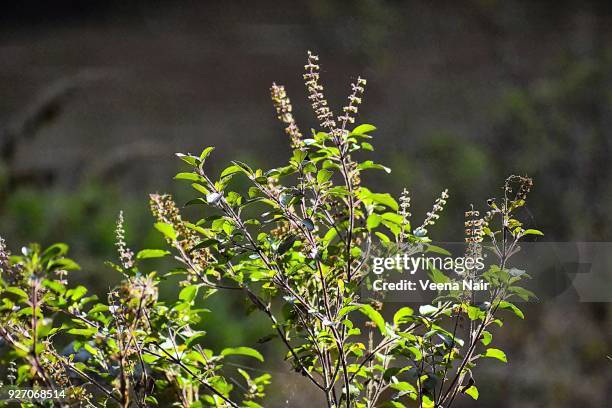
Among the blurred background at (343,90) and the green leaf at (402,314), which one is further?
the blurred background at (343,90)

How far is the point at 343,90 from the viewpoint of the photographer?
356 cm

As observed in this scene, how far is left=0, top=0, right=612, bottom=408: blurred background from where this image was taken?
3402mm

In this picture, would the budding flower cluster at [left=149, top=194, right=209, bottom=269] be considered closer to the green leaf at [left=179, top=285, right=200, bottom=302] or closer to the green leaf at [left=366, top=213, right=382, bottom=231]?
the green leaf at [left=179, top=285, right=200, bottom=302]

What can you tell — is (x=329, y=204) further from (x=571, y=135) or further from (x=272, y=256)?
(x=571, y=135)

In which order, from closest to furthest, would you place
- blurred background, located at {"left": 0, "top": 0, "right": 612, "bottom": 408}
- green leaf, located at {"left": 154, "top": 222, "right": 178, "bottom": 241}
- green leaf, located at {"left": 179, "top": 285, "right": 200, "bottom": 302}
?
green leaf, located at {"left": 154, "top": 222, "right": 178, "bottom": 241}
green leaf, located at {"left": 179, "top": 285, "right": 200, "bottom": 302}
blurred background, located at {"left": 0, "top": 0, "right": 612, "bottom": 408}

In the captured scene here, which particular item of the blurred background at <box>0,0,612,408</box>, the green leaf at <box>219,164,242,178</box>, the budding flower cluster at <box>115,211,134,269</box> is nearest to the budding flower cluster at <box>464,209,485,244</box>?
the green leaf at <box>219,164,242,178</box>

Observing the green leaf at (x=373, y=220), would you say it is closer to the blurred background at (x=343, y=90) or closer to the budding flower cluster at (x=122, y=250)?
the budding flower cluster at (x=122, y=250)

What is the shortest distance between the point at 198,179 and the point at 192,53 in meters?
3.22

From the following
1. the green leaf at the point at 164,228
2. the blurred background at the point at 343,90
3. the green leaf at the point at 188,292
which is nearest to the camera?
the green leaf at the point at 164,228

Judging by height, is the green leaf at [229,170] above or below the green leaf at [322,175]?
above

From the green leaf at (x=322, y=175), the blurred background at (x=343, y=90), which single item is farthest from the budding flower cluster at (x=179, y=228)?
the blurred background at (x=343, y=90)

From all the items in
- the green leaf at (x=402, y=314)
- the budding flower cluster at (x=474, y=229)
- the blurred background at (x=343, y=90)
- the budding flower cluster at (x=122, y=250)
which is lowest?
the green leaf at (x=402, y=314)

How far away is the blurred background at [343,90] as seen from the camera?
11.2 feet

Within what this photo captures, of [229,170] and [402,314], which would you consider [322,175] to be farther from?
[402,314]
